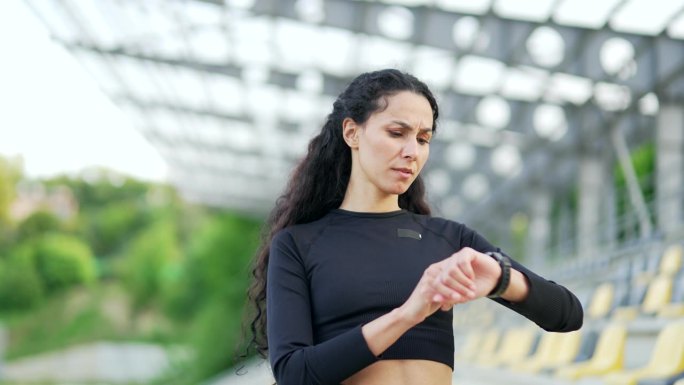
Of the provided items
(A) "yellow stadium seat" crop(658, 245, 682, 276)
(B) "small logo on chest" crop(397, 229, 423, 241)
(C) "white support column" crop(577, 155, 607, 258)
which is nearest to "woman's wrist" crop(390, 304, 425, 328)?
(B) "small logo on chest" crop(397, 229, 423, 241)

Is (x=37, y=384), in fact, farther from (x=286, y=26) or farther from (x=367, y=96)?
(x=367, y=96)

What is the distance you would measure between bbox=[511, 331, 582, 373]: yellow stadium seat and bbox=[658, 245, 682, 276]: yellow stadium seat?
4.15ft

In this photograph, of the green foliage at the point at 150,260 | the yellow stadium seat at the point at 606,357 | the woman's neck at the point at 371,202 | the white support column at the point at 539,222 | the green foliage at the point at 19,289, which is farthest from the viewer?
the green foliage at the point at 150,260

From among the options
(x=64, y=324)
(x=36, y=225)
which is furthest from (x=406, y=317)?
(x=36, y=225)

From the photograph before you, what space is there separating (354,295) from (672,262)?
8316 millimetres

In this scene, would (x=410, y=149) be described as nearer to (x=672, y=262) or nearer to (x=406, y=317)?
(x=406, y=317)

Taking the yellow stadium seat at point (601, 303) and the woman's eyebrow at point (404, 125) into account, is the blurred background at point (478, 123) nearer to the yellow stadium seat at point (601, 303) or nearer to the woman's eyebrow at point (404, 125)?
the yellow stadium seat at point (601, 303)

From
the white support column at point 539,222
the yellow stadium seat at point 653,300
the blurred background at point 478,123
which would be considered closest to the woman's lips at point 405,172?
the blurred background at point 478,123

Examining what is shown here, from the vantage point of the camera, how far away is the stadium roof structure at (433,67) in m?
15.0

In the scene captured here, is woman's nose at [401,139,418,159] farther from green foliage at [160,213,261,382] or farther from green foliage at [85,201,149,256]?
green foliage at [85,201,149,256]

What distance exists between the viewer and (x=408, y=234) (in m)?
1.84

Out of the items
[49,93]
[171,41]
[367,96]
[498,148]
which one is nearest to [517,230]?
[498,148]

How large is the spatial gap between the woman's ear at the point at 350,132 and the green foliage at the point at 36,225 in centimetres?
6165

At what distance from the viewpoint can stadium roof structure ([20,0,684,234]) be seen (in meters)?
15.0
